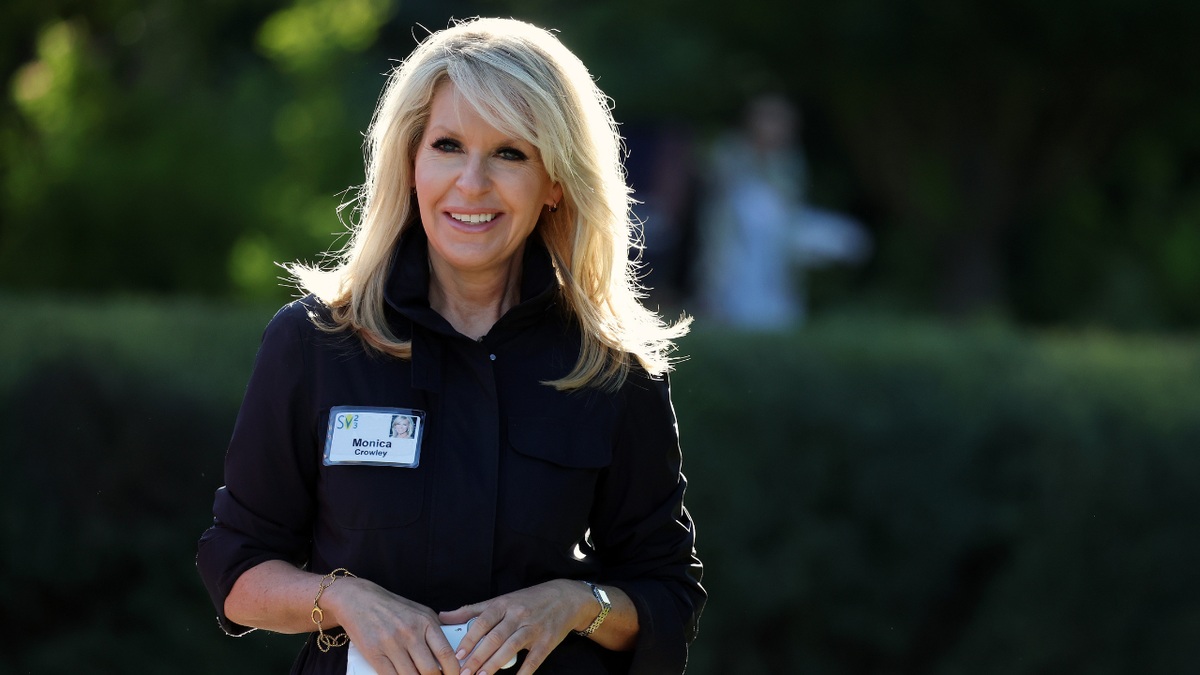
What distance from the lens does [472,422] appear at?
2.39 m

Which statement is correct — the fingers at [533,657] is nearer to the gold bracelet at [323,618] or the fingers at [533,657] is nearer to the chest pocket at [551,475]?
the chest pocket at [551,475]

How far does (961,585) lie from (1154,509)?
0.90 m

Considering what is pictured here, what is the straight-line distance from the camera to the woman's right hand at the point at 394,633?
7.09 ft

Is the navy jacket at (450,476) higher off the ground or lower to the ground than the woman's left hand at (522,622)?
higher

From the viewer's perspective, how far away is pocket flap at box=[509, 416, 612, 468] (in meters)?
2.40

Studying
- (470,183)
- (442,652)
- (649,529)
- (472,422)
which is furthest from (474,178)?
(442,652)

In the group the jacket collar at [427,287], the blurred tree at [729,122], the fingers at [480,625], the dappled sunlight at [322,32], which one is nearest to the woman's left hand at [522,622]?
the fingers at [480,625]

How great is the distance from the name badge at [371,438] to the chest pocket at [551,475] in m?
0.18

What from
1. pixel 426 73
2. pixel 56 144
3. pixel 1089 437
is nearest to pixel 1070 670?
pixel 1089 437

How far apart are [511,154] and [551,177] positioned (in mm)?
100

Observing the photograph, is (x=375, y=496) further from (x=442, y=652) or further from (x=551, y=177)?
(x=551, y=177)

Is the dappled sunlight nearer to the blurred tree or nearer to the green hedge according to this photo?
the blurred tree

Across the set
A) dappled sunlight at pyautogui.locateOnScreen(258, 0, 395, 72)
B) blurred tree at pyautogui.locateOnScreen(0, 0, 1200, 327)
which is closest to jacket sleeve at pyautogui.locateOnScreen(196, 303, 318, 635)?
blurred tree at pyautogui.locateOnScreen(0, 0, 1200, 327)

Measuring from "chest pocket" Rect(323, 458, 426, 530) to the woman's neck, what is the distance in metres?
0.37
